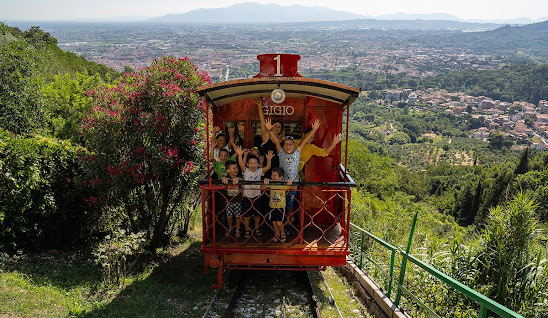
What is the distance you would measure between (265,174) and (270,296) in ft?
7.23

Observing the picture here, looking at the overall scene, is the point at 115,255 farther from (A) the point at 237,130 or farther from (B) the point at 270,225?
(A) the point at 237,130

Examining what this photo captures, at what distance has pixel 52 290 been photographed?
6.45 m

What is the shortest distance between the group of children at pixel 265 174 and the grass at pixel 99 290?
144 centimetres

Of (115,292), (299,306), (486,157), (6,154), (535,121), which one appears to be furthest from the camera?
(535,121)

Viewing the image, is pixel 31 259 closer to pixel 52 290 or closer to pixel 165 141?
pixel 52 290

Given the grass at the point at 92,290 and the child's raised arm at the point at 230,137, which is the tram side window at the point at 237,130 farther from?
the grass at the point at 92,290

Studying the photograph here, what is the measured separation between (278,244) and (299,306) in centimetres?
108

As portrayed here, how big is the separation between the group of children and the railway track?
1038 mm

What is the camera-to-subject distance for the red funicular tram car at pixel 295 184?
21.2 ft

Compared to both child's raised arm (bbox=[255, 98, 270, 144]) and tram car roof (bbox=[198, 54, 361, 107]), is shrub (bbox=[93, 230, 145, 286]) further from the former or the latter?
child's raised arm (bbox=[255, 98, 270, 144])

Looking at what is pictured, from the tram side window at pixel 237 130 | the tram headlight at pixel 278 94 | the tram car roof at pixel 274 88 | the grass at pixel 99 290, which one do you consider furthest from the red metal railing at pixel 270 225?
the tram headlight at pixel 278 94

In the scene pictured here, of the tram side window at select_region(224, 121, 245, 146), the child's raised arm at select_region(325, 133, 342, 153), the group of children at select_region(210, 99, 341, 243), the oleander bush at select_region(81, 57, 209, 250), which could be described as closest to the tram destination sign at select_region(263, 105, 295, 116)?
the tram side window at select_region(224, 121, 245, 146)

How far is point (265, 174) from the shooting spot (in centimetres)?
716

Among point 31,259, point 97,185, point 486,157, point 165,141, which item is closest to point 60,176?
point 97,185
